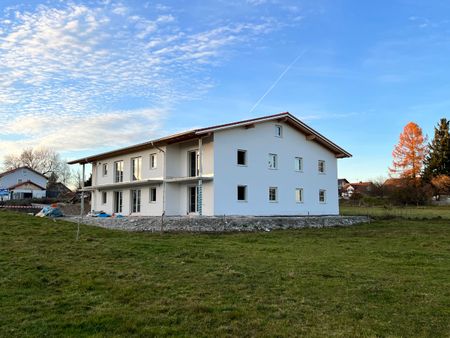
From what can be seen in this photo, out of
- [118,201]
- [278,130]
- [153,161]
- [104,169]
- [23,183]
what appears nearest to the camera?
[278,130]

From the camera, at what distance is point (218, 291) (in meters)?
7.30

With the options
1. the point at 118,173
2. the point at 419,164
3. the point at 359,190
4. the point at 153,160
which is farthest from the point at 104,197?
the point at 359,190

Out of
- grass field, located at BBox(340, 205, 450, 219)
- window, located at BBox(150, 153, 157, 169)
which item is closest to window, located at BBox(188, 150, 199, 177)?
window, located at BBox(150, 153, 157, 169)

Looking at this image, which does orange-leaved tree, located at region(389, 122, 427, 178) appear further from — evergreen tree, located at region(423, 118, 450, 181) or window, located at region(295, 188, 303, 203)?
window, located at region(295, 188, 303, 203)

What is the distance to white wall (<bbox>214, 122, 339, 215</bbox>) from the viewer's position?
25.5 m

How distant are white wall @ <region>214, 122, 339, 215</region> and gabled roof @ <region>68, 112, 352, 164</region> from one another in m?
0.46

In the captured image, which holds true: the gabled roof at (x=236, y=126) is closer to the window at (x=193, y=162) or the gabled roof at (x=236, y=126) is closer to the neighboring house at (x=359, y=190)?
the window at (x=193, y=162)

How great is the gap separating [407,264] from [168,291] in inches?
260

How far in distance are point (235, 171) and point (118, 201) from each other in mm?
12845

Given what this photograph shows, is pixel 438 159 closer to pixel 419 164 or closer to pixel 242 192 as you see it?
pixel 419 164

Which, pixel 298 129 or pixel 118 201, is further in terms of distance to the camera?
pixel 118 201

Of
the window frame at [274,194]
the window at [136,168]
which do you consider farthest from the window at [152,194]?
A: the window frame at [274,194]

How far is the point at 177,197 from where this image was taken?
28.3 metres

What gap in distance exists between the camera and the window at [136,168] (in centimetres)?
3133
